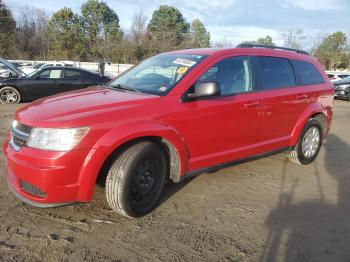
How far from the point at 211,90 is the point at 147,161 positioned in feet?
3.27

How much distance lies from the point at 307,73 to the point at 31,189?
443 cm

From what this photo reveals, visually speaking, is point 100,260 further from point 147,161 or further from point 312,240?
point 312,240

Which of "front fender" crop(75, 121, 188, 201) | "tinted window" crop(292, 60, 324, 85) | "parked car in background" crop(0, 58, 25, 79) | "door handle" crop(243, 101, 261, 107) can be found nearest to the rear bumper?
"tinted window" crop(292, 60, 324, 85)

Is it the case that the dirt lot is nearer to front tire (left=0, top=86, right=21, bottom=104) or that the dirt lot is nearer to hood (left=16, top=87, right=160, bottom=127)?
hood (left=16, top=87, right=160, bottom=127)

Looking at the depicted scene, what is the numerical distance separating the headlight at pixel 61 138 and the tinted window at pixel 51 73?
391 inches

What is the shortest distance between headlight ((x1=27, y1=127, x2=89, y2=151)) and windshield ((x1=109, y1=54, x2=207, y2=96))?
1074 mm

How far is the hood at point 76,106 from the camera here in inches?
131

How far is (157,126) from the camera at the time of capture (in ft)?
12.2

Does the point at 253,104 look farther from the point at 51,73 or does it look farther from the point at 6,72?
the point at 6,72

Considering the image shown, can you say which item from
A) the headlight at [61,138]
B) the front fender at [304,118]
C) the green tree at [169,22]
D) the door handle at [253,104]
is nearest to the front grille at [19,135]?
the headlight at [61,138]

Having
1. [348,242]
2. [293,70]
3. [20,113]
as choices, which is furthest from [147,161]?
[293,70]

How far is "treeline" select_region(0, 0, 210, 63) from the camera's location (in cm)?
5269

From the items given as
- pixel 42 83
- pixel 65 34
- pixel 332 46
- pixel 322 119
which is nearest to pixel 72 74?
pixel 42 83

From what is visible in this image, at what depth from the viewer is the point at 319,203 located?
14.6 ft
